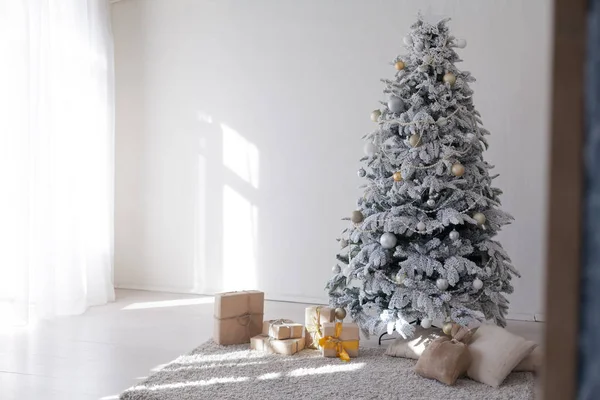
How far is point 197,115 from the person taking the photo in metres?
4.81

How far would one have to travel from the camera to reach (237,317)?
3191 mm

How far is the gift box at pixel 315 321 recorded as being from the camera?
3.07 m

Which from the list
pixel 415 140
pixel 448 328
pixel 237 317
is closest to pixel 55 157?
pixel 237 317

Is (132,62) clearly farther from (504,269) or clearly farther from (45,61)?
(504,269)

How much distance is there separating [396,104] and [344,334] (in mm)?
1240

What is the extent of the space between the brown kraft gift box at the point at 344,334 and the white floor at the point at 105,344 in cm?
33

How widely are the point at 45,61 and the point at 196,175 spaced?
1.49 metres

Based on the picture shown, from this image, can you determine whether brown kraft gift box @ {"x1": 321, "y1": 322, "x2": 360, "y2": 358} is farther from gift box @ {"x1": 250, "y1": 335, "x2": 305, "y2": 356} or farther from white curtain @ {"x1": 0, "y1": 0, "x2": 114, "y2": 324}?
white curtain @ {"x1": 0, "y1": 0, "x2": 114, "y2": 324}

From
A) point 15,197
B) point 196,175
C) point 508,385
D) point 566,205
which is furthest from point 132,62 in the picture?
point 566,205

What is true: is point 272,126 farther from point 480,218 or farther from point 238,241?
point 480,218

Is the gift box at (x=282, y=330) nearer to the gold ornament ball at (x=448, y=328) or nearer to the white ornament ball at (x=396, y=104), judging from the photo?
the gold ornament ball at (x=448, y=328)

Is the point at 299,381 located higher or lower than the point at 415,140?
lower

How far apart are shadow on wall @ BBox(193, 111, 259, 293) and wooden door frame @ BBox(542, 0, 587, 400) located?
13.5 feet

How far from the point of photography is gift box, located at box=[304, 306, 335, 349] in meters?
3.07
